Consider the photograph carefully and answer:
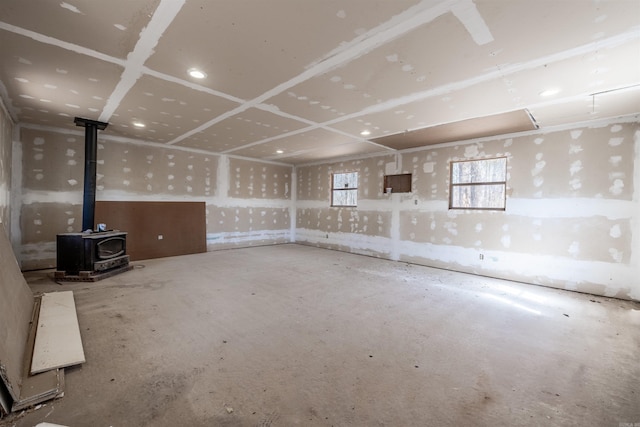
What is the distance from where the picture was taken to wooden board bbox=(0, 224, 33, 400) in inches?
65.9

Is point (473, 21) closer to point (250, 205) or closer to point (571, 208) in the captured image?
point (571, 208)

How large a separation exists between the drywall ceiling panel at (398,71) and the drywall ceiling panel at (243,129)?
0.57 metres

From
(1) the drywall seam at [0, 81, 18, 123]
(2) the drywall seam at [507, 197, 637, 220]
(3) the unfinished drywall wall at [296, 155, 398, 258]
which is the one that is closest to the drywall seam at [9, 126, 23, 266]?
(1) the drywall seam at [0, 81, 18, 123]

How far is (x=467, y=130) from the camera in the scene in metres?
4.74

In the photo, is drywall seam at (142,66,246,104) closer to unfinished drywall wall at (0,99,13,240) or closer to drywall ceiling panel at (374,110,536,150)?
unfinished drywall wall at (0,99,13,240)

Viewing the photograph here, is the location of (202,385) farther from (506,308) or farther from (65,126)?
(65,126)

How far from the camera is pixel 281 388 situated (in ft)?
6.15

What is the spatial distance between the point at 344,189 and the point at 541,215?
4.66 metres

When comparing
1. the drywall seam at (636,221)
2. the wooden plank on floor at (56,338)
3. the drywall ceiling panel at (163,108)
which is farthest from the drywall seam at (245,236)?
the drywall seam at (636,221)

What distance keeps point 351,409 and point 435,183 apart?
5197 mm

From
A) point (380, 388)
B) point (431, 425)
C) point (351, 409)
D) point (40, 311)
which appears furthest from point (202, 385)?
point (40, 311)

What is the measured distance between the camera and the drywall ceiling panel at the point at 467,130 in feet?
13.4

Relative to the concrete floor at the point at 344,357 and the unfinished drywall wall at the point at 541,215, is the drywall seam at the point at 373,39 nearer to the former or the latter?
the concrete floor at the point at 344,357

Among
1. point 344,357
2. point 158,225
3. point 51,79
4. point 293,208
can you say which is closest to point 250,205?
point 293,208
